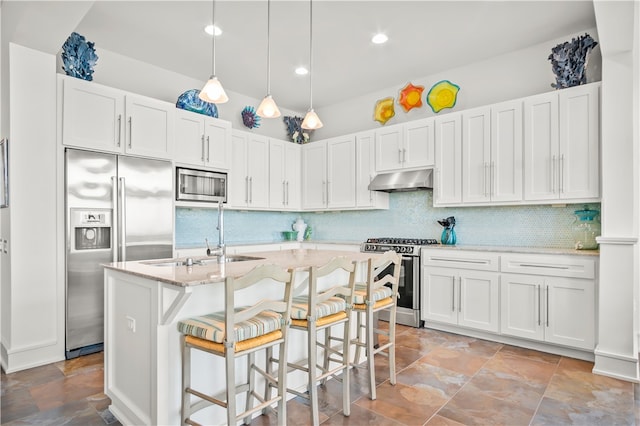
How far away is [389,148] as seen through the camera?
15.6 ft

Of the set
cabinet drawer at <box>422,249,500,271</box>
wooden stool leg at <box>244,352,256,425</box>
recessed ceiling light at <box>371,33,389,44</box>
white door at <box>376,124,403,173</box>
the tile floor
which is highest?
recessed ceiling light at <box>371,33,389,44</box>

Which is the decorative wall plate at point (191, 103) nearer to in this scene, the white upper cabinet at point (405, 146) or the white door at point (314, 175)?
the white door at point (314, 175)

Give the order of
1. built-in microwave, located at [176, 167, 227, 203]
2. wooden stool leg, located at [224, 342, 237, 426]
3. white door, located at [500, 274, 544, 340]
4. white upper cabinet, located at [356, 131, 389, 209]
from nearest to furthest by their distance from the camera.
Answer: wooden stool leg, located at [224, 342, 237, 426], white door, located at [500, 274, 544, 340], built-in microwave, located at [176, 167, 227, 203], white upper cabinet, located at [356, 131, 389, 209]

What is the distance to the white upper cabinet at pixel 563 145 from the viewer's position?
10.9 ft

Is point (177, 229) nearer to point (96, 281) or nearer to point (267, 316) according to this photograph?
point (96, 281)

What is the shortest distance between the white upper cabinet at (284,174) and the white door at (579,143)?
3.44 meters

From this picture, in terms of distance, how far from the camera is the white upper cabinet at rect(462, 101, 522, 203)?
377 centimetres

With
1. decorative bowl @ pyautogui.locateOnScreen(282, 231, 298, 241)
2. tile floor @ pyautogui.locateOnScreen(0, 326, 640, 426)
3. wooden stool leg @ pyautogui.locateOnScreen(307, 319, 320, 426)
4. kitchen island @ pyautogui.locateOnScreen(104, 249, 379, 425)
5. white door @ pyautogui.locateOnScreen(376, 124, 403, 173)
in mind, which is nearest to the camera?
kitchen island @ pyautogui.locateOnScreen(104, 249, 379, 425)

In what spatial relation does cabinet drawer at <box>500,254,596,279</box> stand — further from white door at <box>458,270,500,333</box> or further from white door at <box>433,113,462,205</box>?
white door at <box>433,113,462,205</box>

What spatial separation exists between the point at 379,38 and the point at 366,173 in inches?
68.5

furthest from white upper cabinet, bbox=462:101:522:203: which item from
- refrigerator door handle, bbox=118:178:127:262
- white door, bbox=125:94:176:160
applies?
refrigerator door handle, bbox=118:178:127:262

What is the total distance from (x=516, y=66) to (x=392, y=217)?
7.46 ft

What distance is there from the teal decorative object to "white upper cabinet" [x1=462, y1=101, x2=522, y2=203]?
3809mm

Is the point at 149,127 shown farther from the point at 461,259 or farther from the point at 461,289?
the point at 461,289
